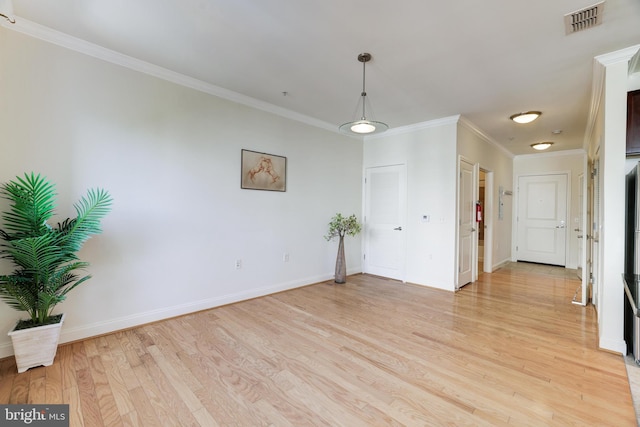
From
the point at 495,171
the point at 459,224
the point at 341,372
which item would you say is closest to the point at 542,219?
the point at 495,171

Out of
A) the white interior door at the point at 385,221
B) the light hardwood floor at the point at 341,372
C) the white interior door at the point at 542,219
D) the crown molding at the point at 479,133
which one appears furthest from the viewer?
the white interior door at the point at 542,219

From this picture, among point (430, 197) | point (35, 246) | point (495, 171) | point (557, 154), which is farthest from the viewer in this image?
point (557, 154)

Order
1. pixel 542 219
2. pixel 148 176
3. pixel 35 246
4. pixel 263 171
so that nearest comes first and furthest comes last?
pixel 35 246
pixel 148 176
pixel 263 171
pixel 542 219

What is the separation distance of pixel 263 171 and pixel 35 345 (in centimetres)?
276

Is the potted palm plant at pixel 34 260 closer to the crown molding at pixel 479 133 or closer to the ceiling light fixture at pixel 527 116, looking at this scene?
the crown molding at pixel 479 133

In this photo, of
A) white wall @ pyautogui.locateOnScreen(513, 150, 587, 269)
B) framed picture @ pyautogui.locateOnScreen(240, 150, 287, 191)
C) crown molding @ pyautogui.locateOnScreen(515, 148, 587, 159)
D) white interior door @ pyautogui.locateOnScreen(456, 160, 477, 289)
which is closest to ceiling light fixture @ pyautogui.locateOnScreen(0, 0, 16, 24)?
framed picture @ pyautogui.locateOnScreen(240, 150, 287, 191)

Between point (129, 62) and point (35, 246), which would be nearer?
point (35, 246)

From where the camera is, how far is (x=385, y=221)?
5164 millimetres

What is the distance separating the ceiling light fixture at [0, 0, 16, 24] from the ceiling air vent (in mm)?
4145

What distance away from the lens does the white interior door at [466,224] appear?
4465 millimetres

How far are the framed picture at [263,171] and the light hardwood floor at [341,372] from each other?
5.41 ft

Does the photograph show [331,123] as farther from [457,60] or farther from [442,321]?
[442,321]

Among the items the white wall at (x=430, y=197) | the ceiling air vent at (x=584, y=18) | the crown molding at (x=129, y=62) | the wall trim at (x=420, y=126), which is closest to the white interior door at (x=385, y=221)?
the white wall at (x=430, y=197)

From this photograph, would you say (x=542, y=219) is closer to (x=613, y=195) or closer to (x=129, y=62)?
(x=613, y=195)
